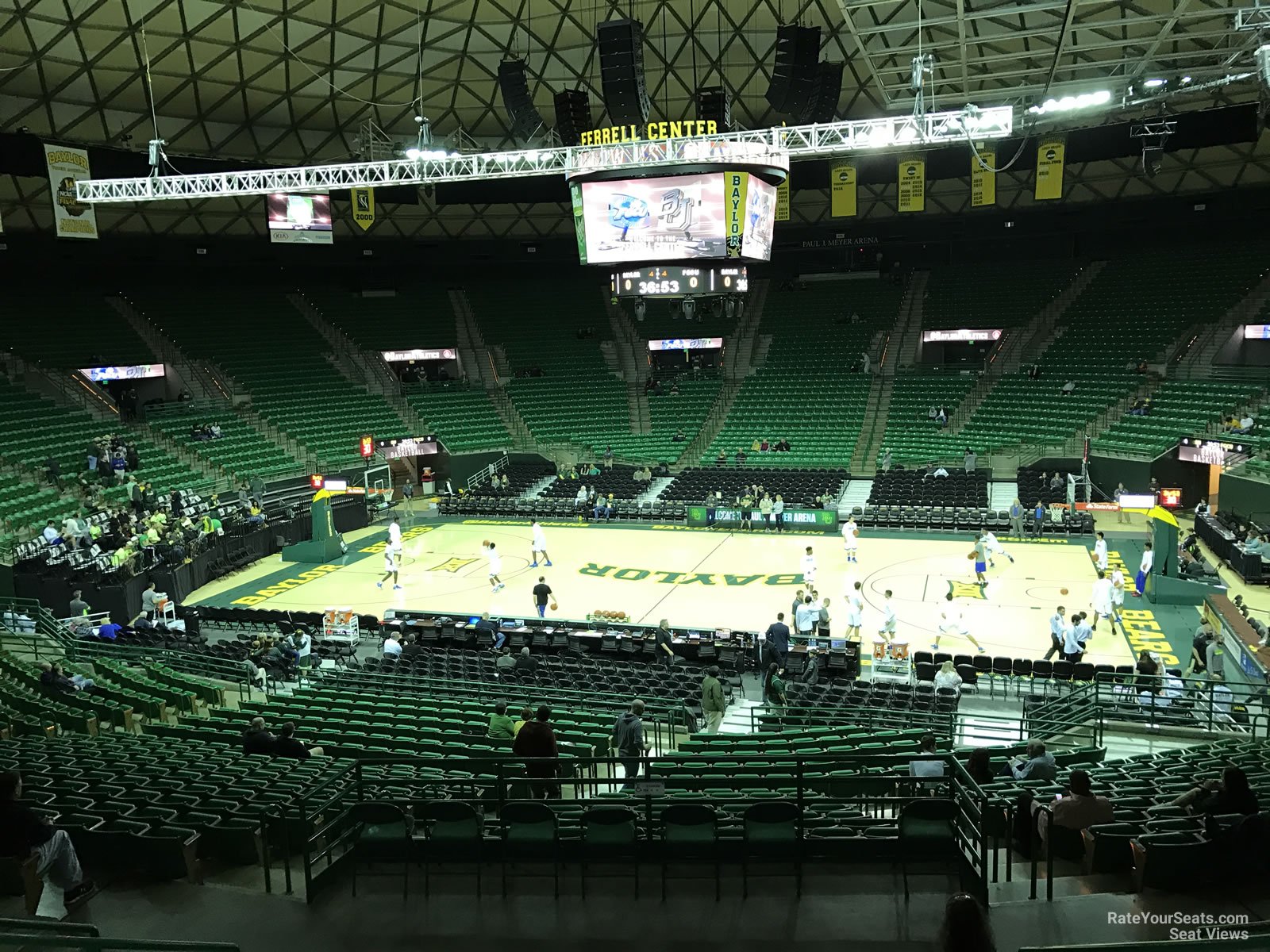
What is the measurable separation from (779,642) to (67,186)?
2183 cm

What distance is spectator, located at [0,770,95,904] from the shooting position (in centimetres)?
661

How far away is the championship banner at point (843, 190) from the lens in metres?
28.9

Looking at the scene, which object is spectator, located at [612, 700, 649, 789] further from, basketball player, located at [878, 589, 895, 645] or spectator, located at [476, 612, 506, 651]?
basketball player, located at [878, 589, 895, 645]

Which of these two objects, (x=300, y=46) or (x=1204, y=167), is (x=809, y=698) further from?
(x=1204, y=167)

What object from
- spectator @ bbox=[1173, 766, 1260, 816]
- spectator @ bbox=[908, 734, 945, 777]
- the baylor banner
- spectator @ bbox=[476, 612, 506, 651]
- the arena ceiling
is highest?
the arena ceiling

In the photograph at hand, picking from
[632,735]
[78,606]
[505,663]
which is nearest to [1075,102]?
[505,663]

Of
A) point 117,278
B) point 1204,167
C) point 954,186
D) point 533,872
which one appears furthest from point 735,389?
point 533,872

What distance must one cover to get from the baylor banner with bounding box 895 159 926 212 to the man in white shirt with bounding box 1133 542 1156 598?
39.3 feet

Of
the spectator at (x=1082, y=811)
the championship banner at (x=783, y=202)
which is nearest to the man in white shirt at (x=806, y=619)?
the spectator at (x=1082, y=811)

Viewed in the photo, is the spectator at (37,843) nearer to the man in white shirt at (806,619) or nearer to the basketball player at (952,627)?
the man in white shirt at (806,619)

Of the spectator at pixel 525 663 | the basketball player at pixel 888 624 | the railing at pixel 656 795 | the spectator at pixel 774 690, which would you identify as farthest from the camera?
the basketball player at pixel 888 624

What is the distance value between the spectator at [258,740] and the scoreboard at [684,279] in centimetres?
1780

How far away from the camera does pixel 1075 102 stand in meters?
19.0

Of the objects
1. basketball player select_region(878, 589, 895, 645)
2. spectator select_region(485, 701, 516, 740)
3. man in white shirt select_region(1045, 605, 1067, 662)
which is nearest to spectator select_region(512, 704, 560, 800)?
spectator select_region(485, 701, 516, 740)
